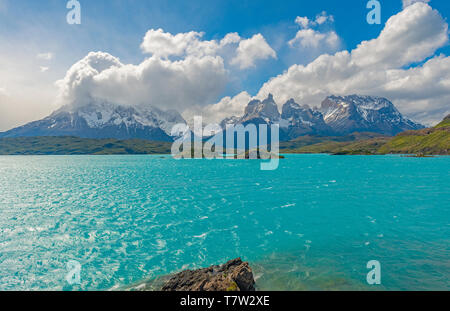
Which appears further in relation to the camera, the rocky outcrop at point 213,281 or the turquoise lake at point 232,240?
the turquoise lake at point 232,240

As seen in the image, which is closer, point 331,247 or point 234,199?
point 331,247

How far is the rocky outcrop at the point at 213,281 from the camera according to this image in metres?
19.1

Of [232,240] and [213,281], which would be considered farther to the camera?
[232,240]

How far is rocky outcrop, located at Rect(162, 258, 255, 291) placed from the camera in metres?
19.1

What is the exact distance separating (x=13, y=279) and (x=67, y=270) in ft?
16.5

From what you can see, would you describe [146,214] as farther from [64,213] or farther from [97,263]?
[97,263]

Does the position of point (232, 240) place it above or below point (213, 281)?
below

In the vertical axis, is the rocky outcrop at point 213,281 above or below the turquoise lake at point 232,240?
above

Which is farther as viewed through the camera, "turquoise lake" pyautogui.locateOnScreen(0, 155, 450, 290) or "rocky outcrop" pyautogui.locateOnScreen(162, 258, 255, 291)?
"turquoise lake" pyautogui.locateOnScreen(0, 155, 450, 290)

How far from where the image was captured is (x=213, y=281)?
19.6 meters

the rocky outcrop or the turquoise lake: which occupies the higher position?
the rocky outcrop

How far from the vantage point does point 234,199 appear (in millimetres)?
67438

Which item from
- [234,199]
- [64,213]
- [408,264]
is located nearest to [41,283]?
[64,213]
